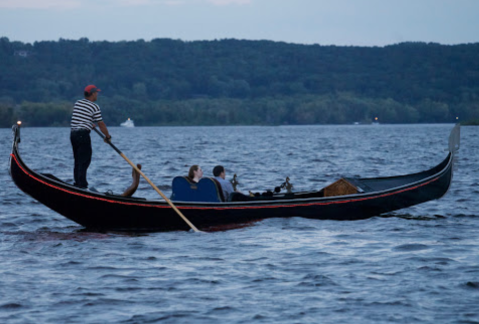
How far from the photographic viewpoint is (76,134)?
46.2 feet

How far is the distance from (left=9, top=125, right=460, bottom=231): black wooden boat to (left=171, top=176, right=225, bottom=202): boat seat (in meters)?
0.18

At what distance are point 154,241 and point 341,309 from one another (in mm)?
5106

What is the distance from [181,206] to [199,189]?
0.43 m

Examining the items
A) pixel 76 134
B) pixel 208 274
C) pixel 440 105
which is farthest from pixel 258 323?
pixel 440 105

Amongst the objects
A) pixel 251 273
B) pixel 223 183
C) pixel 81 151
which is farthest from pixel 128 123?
pixel 251 273

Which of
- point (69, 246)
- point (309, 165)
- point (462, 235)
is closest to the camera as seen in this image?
point (69, 246)

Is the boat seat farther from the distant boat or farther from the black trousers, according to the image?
the distant boat

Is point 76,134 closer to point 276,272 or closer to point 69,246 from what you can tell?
point 69,246

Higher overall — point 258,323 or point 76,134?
point 76,134

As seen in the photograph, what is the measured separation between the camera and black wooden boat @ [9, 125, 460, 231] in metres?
13.5

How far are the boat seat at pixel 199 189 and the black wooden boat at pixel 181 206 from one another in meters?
0.18

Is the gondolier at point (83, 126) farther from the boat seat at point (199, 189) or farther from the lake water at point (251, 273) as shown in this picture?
the boat seat at point (199, 189)

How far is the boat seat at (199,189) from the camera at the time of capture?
47.4 feet

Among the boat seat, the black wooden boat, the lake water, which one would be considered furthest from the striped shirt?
the lake water
